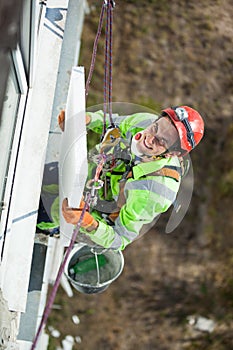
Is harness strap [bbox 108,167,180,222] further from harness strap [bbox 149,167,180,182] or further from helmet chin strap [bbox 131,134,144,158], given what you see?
helmet chin strap [bbox 131,134,144,158]

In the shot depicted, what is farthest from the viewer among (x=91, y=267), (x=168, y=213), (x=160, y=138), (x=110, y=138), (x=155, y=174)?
(x=168, y=213)

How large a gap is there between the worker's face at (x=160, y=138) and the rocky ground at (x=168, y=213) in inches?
132

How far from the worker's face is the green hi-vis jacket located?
0.07m

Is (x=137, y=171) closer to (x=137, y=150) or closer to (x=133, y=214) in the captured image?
(x=137, y=150)

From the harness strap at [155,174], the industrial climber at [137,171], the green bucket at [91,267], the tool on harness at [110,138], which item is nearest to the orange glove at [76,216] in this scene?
the industrial climber at [137,171]

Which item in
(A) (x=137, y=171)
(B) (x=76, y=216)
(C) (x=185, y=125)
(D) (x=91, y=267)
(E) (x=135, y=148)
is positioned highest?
(C) (x=185, y=125)

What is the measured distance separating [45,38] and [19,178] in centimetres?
92

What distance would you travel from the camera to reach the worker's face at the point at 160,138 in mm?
2311

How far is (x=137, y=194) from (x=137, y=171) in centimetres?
11

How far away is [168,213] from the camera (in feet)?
18.4

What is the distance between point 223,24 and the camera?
6.52 m

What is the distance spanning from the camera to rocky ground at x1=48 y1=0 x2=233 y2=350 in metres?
5.58

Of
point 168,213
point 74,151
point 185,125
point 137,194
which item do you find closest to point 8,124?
point 74,151

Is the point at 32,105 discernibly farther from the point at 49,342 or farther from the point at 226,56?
the point at 226,56
